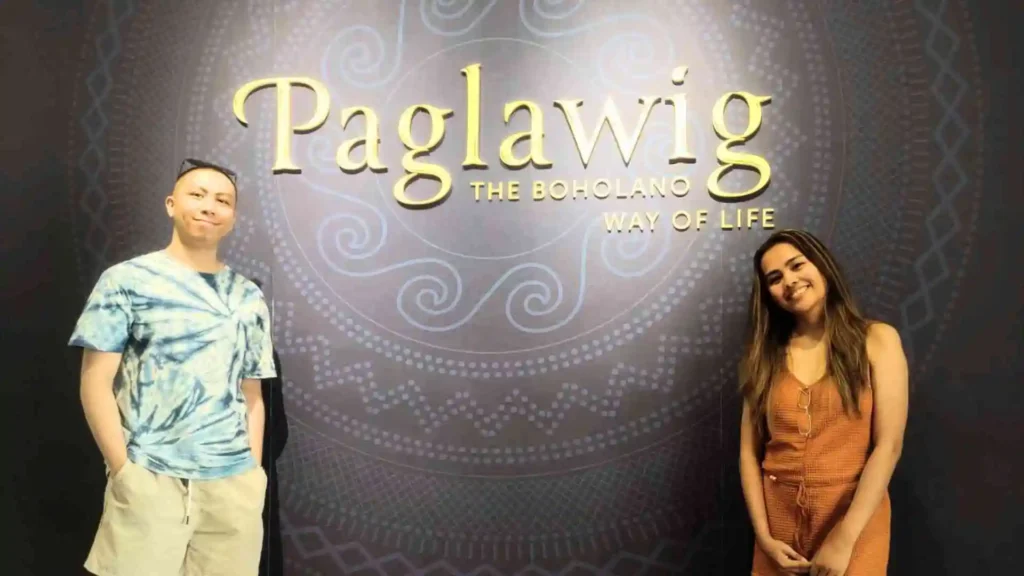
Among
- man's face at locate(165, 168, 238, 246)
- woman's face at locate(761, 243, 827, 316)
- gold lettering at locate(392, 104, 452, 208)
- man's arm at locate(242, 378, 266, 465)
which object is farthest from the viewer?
gold lettering at locate(392, 104, 452, 208)

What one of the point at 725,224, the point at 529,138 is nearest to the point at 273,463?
the point at 529,138

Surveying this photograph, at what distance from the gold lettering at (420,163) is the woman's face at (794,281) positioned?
1051 millimetres

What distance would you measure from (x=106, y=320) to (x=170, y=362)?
19 cm

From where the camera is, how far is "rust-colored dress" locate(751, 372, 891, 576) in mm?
1885

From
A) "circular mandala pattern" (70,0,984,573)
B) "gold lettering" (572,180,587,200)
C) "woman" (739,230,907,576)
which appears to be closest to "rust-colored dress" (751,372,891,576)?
"woman" (739,230,907,576)

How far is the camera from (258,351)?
7.41 feet

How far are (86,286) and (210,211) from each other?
30.4 inches

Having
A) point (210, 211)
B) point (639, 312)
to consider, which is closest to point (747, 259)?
point (639, 312)

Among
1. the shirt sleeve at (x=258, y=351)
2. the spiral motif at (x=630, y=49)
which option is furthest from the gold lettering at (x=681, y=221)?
the shirt sleeve at (x=258, y=351)

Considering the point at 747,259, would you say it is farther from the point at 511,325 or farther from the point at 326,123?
the point at 326,123

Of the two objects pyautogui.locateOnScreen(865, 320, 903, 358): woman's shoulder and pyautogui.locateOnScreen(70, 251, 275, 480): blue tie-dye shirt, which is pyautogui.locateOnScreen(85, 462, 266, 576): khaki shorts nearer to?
pyautogui.locateOnScreen(70, 251, 275, 480): blue tie-dye shirt

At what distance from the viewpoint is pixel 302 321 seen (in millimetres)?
2533

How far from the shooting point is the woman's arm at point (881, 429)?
1836 millimetres

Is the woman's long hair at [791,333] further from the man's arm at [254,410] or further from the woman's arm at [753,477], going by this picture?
the man's arm at [254,410]
